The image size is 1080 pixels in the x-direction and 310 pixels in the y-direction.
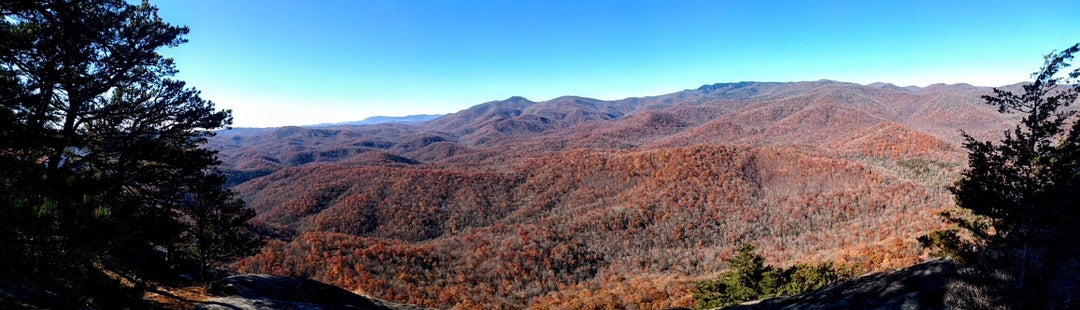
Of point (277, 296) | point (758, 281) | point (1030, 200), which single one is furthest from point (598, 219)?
point (1030, 200)

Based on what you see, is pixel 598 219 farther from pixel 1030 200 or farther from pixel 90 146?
pixel 90 146

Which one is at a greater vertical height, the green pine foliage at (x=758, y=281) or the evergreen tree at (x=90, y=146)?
the evergreen tree at (x=90, y=146)

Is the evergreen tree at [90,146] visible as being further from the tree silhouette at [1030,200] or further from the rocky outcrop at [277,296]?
the tree silhouette at [1030,200]

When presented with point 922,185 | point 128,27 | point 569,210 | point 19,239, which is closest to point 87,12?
point 128,27

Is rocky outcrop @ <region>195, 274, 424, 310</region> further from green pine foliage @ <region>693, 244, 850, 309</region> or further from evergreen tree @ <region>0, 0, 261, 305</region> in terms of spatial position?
green pine foliage @ <region>693, 244, 850, 309</region>

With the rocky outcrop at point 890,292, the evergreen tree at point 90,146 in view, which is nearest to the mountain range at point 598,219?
the rocky outcrop at point 890,292

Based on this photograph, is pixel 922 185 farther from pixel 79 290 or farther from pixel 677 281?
pixel 79 290
